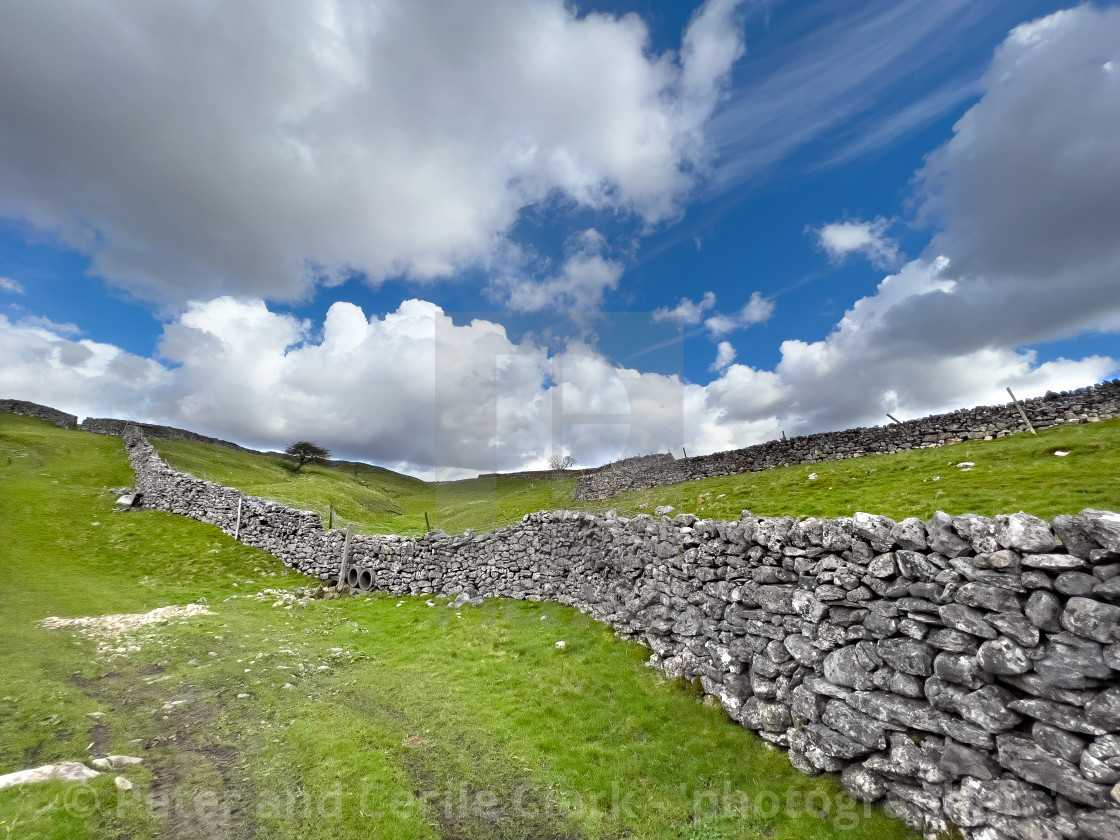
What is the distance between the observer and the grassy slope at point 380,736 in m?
5.73

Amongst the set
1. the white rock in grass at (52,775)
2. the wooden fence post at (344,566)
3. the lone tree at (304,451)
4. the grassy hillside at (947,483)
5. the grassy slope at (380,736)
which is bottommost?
the grassy slope at (380,736)

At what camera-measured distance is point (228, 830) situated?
546 centimetres

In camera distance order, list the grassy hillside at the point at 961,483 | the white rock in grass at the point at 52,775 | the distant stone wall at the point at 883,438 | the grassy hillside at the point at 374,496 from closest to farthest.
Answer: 1. the white rock in grass at the point at 52,775
2. the grassy hillside at the point at 961,483
3. the distant stone wall at the point at 883,438
4. the grassy hillside at the point at 374,496

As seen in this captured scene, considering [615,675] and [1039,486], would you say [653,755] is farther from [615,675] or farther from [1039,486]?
[1039,486]

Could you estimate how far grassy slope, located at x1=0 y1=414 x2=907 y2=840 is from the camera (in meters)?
5.73

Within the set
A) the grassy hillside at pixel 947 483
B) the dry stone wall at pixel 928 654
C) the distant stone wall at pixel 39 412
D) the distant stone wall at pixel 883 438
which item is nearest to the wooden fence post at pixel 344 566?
the grassy hillside at pixel 947 483

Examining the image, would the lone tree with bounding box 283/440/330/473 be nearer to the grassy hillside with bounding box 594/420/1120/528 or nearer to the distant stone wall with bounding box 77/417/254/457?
the distant stone wall with bounding box 77/417/254/457

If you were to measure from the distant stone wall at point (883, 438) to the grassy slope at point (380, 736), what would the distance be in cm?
2169

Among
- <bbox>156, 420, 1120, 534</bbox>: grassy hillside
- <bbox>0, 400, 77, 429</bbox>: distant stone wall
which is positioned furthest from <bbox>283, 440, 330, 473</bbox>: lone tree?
<bbox>156, 420, 1120, 534</bbox>: grassy hillside

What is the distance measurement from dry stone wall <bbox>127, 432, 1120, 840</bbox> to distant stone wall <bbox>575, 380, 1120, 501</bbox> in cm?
2124

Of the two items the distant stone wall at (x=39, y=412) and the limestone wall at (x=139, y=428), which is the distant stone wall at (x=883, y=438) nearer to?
the limestone wall at (x=139, y=428)

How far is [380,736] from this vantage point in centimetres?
775

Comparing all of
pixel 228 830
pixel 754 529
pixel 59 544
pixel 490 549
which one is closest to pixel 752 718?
pixel 754 529

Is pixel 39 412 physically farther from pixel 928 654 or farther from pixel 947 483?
pixel 947 483
